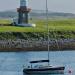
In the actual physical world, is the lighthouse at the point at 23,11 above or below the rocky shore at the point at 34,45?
above

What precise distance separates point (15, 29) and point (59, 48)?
1568 centimetres

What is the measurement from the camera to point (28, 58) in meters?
72.8

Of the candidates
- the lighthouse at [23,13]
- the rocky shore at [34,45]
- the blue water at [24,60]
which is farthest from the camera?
the lighthouse at [23,13]

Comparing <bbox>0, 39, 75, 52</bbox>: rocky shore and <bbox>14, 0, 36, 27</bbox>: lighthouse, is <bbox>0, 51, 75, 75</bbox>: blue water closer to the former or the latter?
<bbox>0, 39, 75, 52</bbox>: rocky shore

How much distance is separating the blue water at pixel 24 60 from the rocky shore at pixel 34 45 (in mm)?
870

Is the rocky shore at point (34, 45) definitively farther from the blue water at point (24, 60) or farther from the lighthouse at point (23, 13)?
the lighthouse at point (23, 13)

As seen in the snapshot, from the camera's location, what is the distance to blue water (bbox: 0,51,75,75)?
5826 cm

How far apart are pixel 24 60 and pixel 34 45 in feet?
35.2

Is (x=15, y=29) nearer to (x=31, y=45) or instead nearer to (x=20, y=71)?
(x=31, y=45)

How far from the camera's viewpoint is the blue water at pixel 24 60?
191 ft

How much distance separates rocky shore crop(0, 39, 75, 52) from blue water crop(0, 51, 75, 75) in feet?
2.85

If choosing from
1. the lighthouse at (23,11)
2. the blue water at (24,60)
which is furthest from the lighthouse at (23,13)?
the blue water at (24,60)

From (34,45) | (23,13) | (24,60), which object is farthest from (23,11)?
(24,60)

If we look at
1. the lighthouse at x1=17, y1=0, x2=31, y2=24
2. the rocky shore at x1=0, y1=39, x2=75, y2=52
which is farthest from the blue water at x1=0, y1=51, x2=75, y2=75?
the lighthouse at x1=17, y1=0, x2=31, y2=24
